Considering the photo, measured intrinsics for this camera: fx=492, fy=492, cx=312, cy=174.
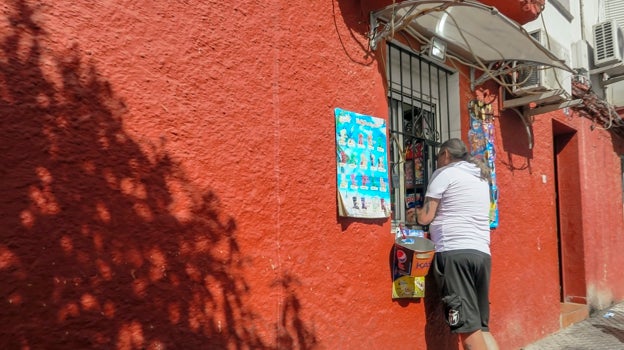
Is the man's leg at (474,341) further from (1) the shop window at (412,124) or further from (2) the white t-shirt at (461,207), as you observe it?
(1) the shop window at (412,124)

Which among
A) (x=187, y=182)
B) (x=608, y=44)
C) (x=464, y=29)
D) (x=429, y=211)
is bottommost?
(x=429, y=211)

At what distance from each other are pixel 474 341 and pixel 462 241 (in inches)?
27.2

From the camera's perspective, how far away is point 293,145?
301cm

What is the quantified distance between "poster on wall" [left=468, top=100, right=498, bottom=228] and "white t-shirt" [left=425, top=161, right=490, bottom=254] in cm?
107

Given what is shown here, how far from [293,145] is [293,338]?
114 cm

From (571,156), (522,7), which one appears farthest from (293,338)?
(571,156)

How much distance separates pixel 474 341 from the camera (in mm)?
3420

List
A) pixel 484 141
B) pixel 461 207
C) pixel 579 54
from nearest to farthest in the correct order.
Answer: pixel 461 207 < pixel 484 141 < pixel 579 54

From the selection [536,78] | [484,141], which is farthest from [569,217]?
[484,141]

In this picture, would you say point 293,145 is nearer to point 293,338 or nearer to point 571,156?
point 293,338

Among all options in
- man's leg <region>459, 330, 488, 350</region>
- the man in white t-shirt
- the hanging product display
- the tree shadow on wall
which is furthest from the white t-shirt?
the tree shadow on wall

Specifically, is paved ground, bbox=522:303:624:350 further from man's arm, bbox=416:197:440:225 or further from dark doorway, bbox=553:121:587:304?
man's arm, bbox=416:197:440:225

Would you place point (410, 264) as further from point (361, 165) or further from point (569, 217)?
point (569, 217)

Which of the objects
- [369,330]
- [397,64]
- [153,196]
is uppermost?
[397,64]
